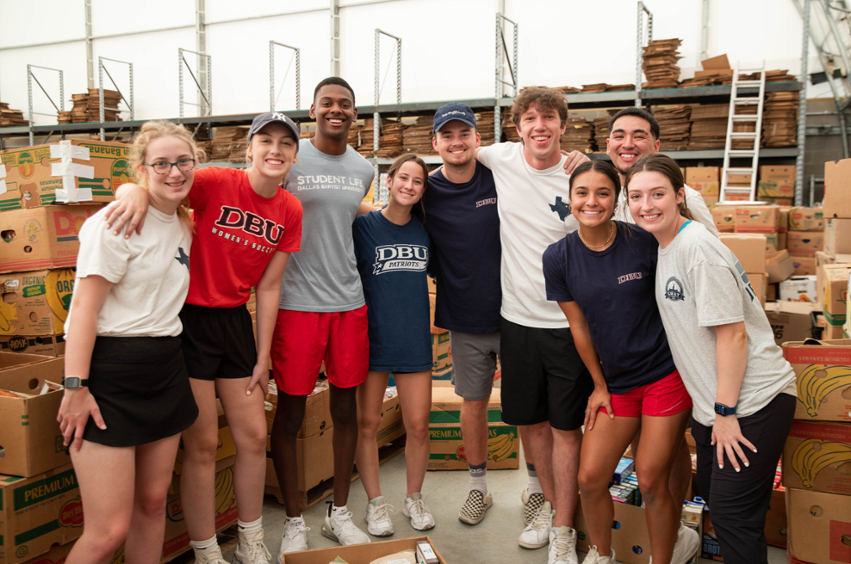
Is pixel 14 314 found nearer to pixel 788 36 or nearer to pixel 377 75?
pixel 377 75

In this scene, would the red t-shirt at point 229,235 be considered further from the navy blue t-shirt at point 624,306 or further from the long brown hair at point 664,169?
the long brown hair at point 664,169

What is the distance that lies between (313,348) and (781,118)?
22.9ft

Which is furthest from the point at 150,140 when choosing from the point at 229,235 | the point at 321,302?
the point at 321,302

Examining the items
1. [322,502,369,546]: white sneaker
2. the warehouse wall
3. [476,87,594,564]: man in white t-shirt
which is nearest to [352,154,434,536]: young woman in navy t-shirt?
[322,502,369,546]: white sneaker

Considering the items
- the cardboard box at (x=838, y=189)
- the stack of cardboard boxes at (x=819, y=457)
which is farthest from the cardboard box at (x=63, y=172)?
the cardboard box at (x=838, y=189)

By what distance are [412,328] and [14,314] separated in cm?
195

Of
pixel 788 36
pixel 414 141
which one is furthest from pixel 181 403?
pixel 788 36

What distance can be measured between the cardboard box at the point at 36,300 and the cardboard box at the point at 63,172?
13.5 inches

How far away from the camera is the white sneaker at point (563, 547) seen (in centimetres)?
216

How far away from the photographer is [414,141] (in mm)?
8688

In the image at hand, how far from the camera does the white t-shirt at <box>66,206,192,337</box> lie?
60.1 inches

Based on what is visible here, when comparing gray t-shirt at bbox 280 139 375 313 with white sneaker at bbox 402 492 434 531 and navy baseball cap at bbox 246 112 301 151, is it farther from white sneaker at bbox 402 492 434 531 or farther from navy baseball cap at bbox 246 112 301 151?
white sneaker at bbox 402 492 434 531

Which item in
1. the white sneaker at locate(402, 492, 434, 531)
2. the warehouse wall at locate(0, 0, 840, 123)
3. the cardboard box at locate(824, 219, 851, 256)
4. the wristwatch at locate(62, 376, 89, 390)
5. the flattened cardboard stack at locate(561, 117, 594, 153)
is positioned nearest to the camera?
the wristwatch at locate(62, 376, 89, 390)

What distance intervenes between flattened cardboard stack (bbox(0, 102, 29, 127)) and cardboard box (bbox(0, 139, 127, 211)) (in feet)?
40.0
